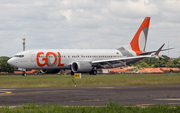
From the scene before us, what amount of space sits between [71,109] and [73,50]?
133ft

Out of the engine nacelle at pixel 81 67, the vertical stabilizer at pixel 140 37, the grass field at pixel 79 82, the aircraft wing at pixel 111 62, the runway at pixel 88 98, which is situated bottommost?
the runway at pixel 88 98

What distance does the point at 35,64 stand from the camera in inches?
1924

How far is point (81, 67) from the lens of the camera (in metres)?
50.0

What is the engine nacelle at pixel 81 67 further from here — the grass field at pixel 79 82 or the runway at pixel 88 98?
the runway at pixel 88 98

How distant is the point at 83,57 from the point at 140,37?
13715 mm

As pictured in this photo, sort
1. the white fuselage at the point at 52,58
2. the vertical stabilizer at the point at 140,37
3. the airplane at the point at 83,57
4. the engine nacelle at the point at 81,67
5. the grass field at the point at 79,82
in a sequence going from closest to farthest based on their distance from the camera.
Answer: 1. the grass field at the point at 79,82
2. the white fuselage at the point at 52,58
3. the airplane at the point at 83,57
4. the engine nacelle at the point at 81,67
5. the vertical stabilizer at the point at 140,37

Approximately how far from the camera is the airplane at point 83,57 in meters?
48.7

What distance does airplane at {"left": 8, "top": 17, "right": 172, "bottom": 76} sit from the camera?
4872 centimetres

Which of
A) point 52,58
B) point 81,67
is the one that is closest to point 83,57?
point 81,67

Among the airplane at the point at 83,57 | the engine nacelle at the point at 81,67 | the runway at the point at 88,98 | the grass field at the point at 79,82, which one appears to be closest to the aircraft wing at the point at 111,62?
the airplane at the point at 83,57

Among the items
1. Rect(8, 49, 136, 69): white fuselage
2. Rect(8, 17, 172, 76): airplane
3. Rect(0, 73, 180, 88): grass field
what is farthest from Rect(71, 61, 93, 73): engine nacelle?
Rect(0, 73, 180, 88): grass field

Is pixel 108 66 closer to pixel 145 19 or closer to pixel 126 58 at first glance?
pixel 126 58

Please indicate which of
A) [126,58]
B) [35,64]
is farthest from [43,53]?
[126,58]

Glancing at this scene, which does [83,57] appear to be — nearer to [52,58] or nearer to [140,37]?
[52,58]
